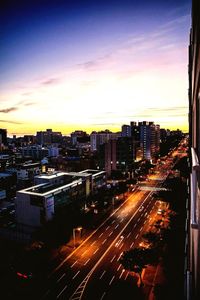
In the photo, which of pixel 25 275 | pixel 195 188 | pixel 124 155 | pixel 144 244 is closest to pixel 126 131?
pixel 124 155

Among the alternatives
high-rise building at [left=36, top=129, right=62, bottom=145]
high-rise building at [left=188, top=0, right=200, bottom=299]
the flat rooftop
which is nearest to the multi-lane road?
the flat rooftop

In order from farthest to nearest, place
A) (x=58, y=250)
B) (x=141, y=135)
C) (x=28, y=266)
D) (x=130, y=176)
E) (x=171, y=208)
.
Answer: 1. (x=141, y=135)
2. (x=130, y=176)
3. (x=171, y=208)
4. (x=58, y=250)
5. (x=28, y=266)

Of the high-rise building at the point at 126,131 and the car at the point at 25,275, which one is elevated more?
the high-rise building at the point at 126,131

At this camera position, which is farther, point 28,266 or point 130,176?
point 130,176

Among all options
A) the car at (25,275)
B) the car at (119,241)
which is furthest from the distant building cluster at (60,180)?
the car at (119,241)

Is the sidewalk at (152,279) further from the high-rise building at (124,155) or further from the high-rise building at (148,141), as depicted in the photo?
the high-rise building at (148,141)

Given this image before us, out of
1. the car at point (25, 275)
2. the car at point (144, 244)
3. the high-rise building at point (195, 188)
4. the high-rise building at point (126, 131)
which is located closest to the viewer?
the high-rise building at point (195, 188)

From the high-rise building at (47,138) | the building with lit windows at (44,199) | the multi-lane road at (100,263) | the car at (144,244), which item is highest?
the high-rise building at (47,138)

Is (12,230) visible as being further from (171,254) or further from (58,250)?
(171,254)

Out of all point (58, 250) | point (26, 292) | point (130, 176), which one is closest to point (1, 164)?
point (130, 176)
